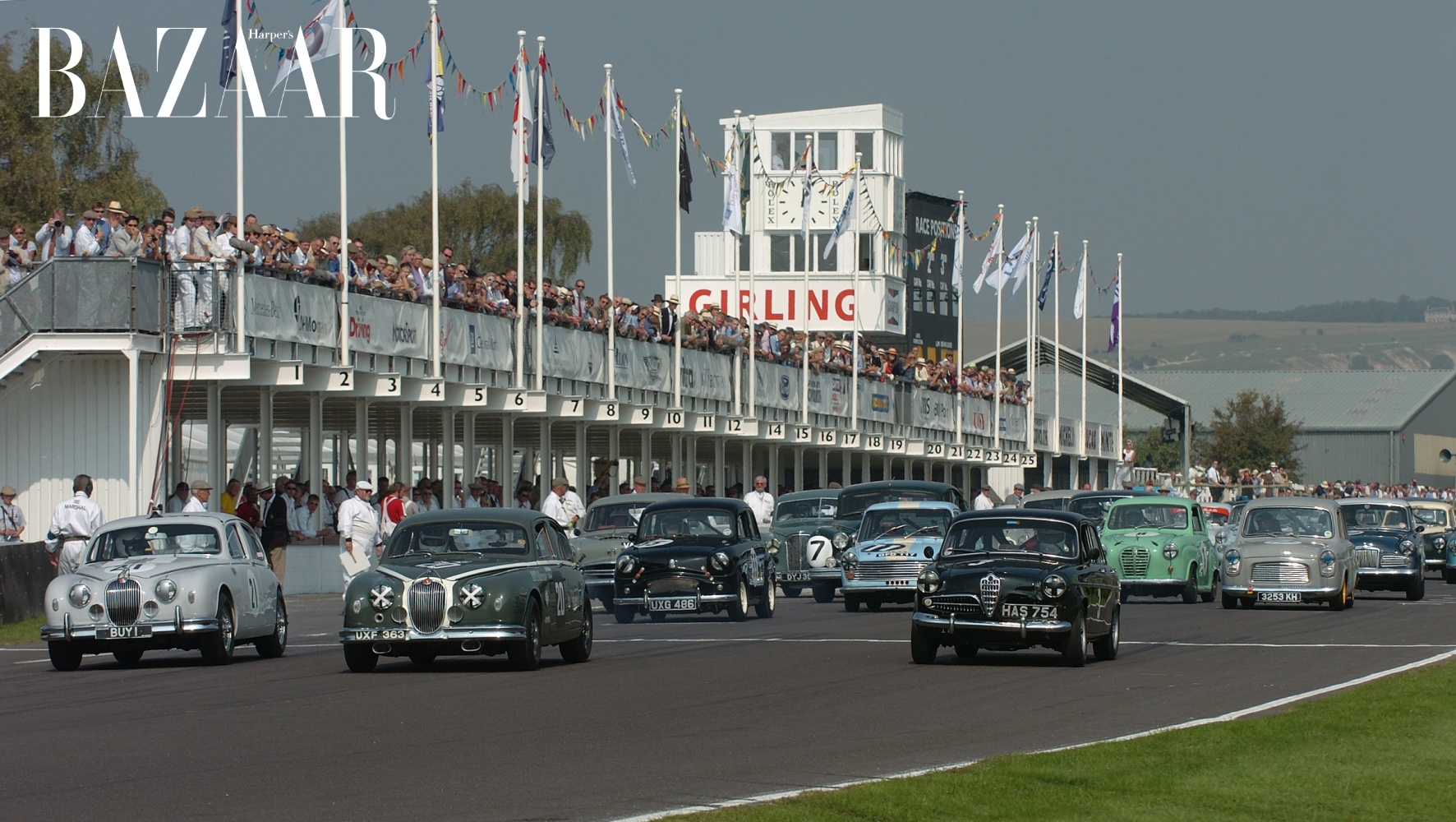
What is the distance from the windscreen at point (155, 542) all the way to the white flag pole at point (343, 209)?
12093mm

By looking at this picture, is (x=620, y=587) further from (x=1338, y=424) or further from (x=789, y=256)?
(x=1338, y=424)

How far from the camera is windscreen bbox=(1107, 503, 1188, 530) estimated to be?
1289 inches

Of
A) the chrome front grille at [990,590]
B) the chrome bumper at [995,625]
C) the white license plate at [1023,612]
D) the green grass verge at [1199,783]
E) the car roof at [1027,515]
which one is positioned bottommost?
the green grass verge at [1199,783]

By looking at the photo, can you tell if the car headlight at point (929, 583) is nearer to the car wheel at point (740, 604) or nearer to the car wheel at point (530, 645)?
the car wheel at point (530, 645)

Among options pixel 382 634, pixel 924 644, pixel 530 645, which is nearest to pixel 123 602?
pixel 382 634

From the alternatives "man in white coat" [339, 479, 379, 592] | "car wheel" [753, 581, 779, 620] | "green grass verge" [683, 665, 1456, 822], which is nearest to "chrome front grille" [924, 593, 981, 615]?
"green grass verge" [683, 665, 1456, 822]

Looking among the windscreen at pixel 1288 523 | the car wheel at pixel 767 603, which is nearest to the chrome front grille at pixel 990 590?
the car wheel at pixel 767 603

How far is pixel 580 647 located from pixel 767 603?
804cm

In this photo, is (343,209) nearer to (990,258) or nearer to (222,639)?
(222,639)

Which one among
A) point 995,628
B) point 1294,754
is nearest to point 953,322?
point 995,628

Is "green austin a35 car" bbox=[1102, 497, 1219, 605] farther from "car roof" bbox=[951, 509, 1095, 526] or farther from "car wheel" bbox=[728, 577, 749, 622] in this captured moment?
"car roof" bbox=[951, 509, 1095, 526]

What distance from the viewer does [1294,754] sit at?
12.3m

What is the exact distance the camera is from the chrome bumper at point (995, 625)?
1944 centimetres

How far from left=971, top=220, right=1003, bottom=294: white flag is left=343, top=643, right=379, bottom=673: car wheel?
44106 millimetres
